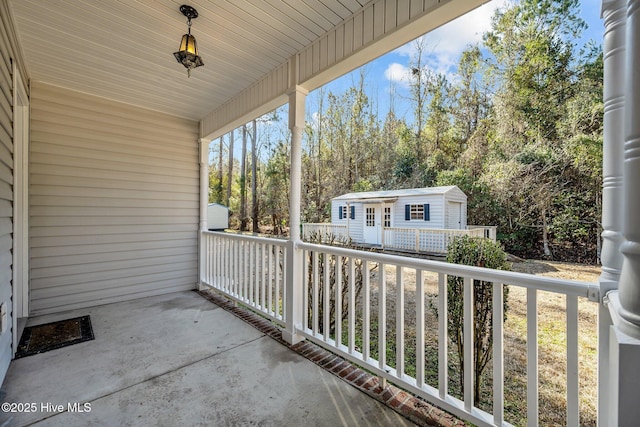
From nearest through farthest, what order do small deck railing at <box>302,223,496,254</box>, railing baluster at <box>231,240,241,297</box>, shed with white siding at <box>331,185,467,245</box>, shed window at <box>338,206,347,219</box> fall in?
railing baluster at <box>231,240,241,297</box> < small deck railing at <box>302,223,496,254</box> < shed with white siding at <box>331,185,467,245</box> < shed window at <box>338,206,347,219</box>

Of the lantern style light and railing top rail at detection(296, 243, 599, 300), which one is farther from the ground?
the lantern style light

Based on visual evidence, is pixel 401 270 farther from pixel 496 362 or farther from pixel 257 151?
pixel 257 151

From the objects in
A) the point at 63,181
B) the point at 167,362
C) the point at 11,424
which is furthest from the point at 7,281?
the point at 63,181

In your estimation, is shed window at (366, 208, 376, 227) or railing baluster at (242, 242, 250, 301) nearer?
railing baluster at (242, 242, 250, 301)

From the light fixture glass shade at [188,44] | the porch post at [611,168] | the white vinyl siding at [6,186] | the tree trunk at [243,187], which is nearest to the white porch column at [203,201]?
the white vinyl siding at [6,186]

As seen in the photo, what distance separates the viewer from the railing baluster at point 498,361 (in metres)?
1.42

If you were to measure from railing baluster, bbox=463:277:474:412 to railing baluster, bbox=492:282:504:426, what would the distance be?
115 mm

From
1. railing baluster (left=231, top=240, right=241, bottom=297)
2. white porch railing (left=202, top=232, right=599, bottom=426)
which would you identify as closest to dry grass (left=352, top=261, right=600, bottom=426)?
white porch railing (left=202, top=232, right=599, bottom=426)

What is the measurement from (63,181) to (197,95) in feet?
6.62

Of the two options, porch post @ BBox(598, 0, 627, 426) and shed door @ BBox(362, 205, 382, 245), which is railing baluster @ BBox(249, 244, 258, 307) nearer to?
porch post @ BBox(598, 0, 627, 426)

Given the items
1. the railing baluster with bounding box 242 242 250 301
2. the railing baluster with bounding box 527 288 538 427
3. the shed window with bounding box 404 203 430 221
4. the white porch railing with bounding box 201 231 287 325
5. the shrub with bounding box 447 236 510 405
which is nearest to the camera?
the railing baluster with bounding box 527 288 538 427

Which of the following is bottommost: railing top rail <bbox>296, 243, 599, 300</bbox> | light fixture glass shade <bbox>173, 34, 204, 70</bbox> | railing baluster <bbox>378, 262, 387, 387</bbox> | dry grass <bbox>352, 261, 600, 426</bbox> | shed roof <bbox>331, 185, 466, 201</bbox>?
dry grass <bbox>352, 261, 600, 426</bbox>

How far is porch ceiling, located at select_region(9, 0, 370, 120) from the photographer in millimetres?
2062

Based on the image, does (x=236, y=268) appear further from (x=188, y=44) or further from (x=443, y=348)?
(x=443, y=348)
